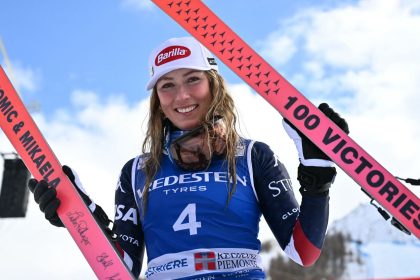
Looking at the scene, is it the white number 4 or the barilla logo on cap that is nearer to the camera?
the white number 4

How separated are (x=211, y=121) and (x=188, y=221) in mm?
519

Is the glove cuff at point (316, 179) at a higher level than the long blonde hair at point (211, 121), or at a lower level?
lower

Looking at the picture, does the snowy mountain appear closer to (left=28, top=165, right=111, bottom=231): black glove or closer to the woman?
the woman

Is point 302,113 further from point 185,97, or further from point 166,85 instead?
point 166,85

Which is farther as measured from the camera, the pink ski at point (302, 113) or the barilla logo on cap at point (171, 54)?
the barilla logo on cap at point (171, 54)

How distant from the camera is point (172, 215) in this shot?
2561 millimetres

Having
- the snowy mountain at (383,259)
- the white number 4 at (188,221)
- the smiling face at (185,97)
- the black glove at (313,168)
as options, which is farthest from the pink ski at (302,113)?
the snowy mountain at (383,259)

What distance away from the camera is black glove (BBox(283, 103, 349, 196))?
249 cm

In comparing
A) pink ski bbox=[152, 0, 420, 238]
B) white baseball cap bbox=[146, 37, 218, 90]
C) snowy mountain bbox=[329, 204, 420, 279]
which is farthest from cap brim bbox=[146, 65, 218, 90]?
snowy mountain bbox=[329, 204, 420, 279]

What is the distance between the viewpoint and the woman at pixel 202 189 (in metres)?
2.49

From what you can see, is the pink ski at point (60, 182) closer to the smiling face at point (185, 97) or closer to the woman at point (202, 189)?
the woman at point (202, 189)

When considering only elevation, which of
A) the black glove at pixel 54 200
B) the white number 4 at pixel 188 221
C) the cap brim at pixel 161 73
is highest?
the cap brim at pixel 161 73

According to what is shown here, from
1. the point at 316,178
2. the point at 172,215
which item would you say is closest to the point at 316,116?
the point at 316,178

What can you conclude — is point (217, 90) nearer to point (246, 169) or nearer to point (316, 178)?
point (246, 169)
